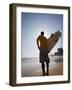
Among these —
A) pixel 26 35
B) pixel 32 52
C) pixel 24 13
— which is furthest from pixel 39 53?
pixel 24 13

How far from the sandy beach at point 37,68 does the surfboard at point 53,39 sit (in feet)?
0.37

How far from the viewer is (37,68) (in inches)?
70.1

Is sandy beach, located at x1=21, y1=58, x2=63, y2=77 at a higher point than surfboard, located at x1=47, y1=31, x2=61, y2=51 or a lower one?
lower

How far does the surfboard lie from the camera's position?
6.01 feet

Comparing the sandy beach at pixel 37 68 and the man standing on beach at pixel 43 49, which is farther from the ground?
the man standing on beach at pixel 43 49

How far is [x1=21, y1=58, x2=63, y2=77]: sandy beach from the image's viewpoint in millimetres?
1745

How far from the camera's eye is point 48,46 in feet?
6.00

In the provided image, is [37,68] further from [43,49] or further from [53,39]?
[53,39]

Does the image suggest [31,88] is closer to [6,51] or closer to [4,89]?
[4,89]

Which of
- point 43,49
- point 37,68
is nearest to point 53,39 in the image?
point 43,49

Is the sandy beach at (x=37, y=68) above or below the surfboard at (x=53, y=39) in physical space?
below

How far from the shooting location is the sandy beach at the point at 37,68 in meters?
1.75

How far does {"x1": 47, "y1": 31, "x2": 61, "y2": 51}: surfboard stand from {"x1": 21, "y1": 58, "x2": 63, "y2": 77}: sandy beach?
11 centimetres

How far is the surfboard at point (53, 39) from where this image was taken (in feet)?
6.01
